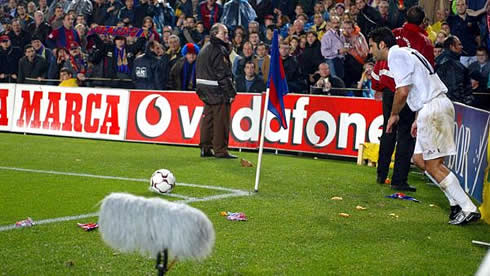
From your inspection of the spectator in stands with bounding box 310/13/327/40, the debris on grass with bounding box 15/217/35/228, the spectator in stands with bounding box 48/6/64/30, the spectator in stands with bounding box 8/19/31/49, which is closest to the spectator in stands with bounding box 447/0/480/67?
the spectator in stands with bounding box 310/13/327/40

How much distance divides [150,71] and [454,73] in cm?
780

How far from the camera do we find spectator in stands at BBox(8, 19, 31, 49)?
23922 mm

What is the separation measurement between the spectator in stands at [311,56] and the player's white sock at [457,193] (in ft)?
32.6

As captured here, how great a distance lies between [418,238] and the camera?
26.1ft

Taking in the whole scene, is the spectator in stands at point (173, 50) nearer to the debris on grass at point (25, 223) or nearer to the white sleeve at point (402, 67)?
the white sleeve at point (402, 67)

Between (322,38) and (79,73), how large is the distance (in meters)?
6.98

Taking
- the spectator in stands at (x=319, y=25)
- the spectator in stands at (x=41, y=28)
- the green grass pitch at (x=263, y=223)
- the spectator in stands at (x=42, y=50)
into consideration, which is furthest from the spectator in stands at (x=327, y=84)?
the spectator in stands at (x=41, y=28)

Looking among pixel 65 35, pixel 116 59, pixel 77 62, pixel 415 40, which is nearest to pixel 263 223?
pixel 415 40

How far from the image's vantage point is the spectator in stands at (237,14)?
836 inches

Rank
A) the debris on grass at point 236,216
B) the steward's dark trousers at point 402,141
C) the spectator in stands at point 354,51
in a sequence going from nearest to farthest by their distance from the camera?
the debris on grass at point 236,216 → the steward's dark trousers at point 402,141 → the spectator in stands at point 354,51

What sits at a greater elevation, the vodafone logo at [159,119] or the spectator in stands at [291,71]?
the spectator in stands at [291,71]

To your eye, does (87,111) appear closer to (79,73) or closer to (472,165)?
(79,73)

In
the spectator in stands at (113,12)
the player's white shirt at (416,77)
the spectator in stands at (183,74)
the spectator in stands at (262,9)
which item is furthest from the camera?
the spectator in stands at (113,12)

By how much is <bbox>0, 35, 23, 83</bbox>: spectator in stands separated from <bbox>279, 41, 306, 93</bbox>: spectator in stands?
354 inches
